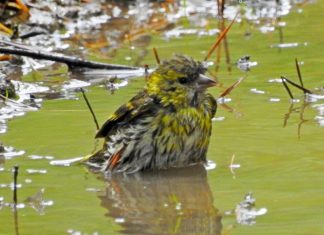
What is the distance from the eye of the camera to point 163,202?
649 centimetres

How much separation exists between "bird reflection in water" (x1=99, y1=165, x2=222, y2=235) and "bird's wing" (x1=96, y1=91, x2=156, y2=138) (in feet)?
1.30

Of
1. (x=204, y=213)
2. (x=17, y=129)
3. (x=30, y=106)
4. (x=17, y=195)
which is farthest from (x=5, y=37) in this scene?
(x=204, y=213)

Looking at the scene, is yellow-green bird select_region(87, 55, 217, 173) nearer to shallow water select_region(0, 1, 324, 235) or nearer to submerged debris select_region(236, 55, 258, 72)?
shallow water select_region(0, 1, 324, 235)

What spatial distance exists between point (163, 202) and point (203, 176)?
26.6 inches

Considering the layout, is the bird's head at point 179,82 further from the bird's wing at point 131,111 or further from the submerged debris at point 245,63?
the submerged debris at point 245,63

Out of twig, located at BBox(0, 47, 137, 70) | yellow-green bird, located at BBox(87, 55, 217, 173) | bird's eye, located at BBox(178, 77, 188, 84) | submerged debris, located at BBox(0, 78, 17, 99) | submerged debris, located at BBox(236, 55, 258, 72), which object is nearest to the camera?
yellow-green bird, located at BBox(87, 55, 217, 173)

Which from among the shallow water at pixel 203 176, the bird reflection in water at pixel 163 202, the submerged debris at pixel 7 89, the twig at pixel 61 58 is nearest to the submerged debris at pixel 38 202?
the shallow water at pixel 203 176

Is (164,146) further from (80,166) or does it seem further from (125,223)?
(125,223)

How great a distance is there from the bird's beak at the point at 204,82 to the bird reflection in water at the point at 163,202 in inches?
23.1

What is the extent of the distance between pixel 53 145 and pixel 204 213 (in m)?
2.06

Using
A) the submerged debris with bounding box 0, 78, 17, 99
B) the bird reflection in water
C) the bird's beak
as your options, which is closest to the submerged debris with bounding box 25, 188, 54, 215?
the bird reflection in water

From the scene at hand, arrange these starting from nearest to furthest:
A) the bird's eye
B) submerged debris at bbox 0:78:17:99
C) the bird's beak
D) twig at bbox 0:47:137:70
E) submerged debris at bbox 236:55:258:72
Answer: the bird's beak → the bird's eye → submerged debris at bbox 0:78:17:99 → twig at bbox 0:47:137:70 → submerged debris at bbox 236:55:258:72

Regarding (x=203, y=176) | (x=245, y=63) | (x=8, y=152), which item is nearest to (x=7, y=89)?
(x=8, y=152)

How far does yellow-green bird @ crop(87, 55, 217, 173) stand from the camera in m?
7.41
